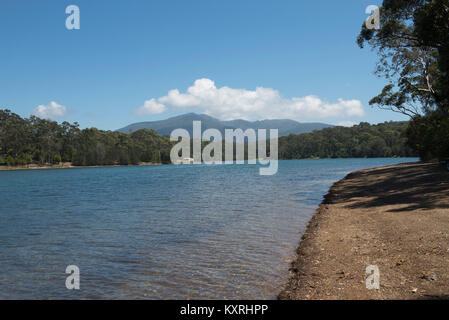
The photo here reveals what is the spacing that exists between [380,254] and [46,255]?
11238mm

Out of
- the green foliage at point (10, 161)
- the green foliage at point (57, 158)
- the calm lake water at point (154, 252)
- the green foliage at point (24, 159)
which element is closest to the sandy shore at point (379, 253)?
the calm lake water at point (154, 252)

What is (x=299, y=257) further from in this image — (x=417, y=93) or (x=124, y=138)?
(x=124, y=138)

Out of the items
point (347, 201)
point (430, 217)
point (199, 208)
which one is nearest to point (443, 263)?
point (430, 217)

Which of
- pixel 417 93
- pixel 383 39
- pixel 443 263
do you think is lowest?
pixel 443 263

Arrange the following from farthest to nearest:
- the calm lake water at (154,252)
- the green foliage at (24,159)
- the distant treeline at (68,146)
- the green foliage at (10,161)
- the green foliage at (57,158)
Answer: the green foliage at (57,158) < the distant treeline at (68,146) < the green foliage at (24,159) < the green foliage at (10,161) < the calm lake water at (154,252)

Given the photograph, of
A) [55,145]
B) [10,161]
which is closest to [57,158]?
[55,145]

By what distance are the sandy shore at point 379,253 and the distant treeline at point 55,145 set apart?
156 meters

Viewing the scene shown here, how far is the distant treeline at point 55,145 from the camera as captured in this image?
14538cm

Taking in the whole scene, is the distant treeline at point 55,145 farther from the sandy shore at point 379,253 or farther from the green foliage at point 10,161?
the sandy shore at point 379,253

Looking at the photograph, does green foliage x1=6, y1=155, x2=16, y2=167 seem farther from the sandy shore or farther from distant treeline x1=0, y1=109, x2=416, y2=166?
the sandy shore

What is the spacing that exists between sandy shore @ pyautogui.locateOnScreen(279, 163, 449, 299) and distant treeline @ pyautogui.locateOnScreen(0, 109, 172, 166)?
156475 millimetres

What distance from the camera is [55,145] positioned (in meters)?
156

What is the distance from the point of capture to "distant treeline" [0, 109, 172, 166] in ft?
477
